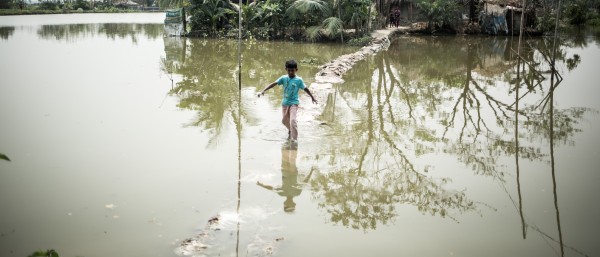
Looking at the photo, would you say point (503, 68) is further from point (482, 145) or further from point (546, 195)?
point (546, 195)

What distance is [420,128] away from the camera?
25.6 ft

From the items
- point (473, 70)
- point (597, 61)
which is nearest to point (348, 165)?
point (473, 70)

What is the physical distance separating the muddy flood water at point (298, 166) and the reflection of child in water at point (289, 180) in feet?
0.09

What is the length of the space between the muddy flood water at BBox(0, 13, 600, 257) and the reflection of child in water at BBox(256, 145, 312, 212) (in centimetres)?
3

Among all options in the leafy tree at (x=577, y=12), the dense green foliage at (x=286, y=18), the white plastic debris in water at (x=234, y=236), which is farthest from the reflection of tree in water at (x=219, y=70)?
the leafy tree at (x=577, y=12)

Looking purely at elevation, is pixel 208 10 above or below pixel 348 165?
above

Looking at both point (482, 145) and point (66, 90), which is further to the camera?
point (66, 90)

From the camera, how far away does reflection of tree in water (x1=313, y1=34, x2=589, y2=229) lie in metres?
5.10

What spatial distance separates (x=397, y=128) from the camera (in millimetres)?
7836

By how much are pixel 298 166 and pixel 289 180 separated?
0.48 metres

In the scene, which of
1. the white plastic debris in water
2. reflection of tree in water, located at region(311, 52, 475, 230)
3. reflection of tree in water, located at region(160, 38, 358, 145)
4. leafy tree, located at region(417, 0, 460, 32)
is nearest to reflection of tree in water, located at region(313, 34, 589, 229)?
reflection of tree in water, located at region(311, 52, 475, 230)

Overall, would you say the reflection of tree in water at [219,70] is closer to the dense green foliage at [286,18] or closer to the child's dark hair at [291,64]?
the dense green foliage at [286,18]

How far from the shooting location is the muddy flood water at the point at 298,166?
413 centimetres

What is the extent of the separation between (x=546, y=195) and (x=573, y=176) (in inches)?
34.0
